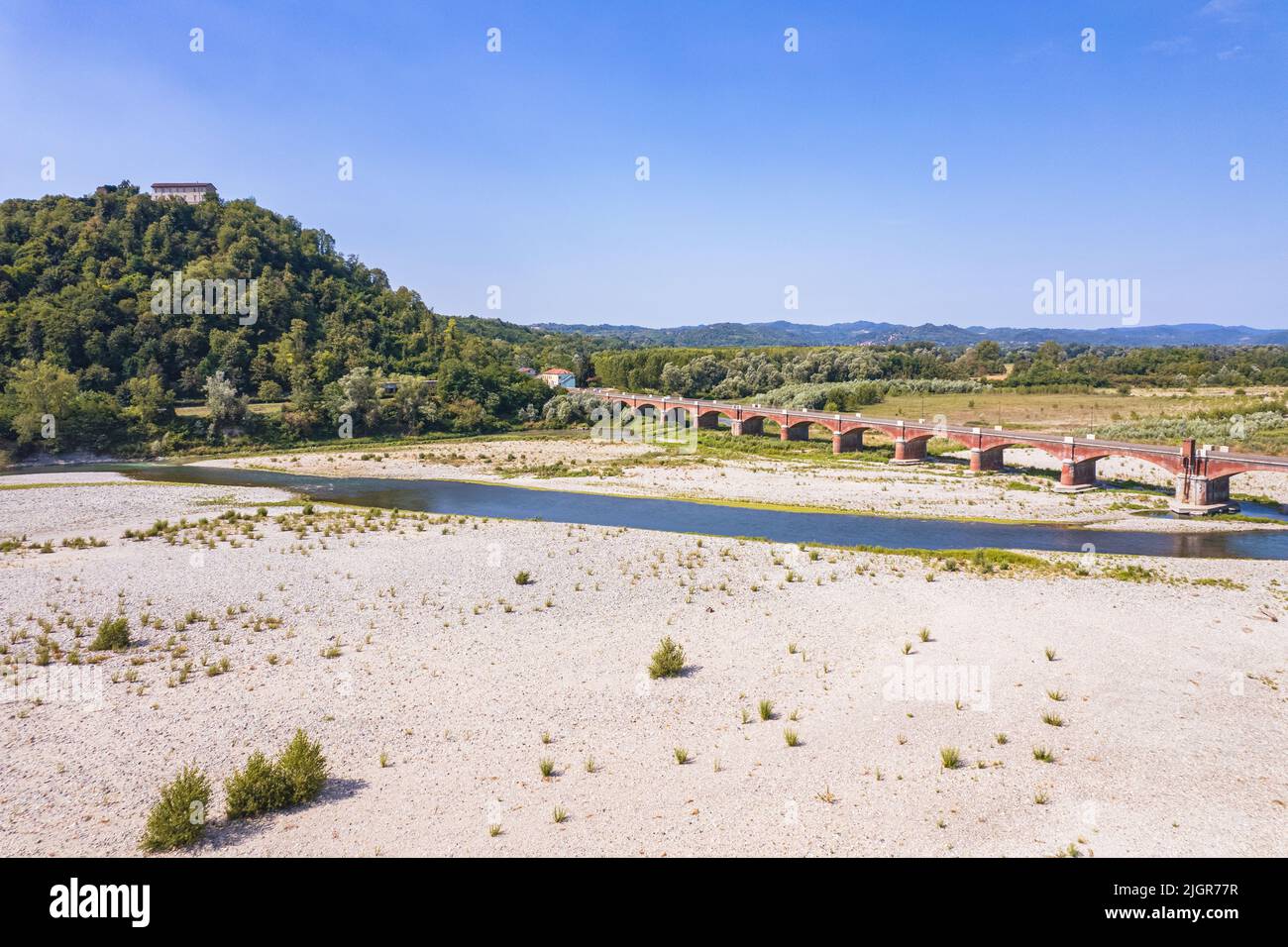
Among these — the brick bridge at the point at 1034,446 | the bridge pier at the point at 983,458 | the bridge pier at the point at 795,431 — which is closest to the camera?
the brick bridge at the point at 1034,446

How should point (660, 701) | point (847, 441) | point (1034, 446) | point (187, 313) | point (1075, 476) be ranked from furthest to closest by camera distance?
point (187, 313)
point (847, 441)
point (1034, 446)
point (1075, 476)
point (660, 701)

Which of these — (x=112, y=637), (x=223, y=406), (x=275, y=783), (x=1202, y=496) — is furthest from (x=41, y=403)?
(x=1202, y=496)

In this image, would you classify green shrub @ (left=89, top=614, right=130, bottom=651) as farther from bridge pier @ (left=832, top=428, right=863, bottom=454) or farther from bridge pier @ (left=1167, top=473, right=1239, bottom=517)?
bridge pier @ (left=832, top=428, right=863, bottom=454)

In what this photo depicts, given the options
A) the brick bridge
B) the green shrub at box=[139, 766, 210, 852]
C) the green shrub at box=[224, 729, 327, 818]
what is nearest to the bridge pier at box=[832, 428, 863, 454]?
the brick bridge

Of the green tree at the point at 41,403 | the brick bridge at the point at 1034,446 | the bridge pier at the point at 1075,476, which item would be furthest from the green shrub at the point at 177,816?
the green tree at the point at 41,403

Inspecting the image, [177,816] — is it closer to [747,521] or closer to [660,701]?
[660,701]

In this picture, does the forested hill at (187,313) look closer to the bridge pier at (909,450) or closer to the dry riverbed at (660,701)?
the bridge pier at (909,450)
